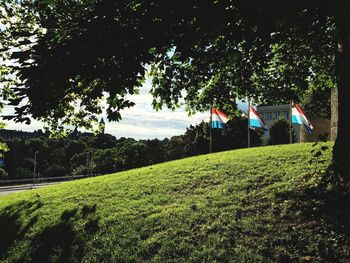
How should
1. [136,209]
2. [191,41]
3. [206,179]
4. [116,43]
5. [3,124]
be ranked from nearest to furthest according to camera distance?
1. [191,41]
2. [116,43]
3. [136,209]
4. [206,179]
5. [3,124]

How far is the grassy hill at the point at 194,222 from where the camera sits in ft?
19.5

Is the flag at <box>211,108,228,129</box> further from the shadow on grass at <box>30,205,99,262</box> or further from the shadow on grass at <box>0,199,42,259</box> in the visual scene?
the shadow on grass at <box>30,205,99,262</box>

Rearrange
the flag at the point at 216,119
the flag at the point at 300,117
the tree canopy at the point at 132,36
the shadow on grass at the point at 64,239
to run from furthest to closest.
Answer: the flag at the point at 216,119, the flag at the point at 300,117, the shadow on grass at the point at 64,239, the tree canopy at the point at 132,36

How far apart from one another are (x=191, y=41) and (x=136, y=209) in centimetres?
622

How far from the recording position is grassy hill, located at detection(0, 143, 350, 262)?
233 inches

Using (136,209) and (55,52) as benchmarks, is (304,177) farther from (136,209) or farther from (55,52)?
(55,52)

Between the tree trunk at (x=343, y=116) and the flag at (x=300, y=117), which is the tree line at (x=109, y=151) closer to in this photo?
the flag at (x=300, y=117)

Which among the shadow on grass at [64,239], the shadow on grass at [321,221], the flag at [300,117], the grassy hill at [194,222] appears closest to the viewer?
the shadow on grass at [321,221]

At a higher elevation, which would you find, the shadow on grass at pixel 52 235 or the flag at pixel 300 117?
the flag at pixel 300 117

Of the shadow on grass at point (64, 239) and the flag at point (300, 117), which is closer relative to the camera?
the shadow on grass at point (64, 239)

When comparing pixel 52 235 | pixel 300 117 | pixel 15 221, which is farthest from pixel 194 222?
pixel 300 117

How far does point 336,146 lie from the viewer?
7.92 metres

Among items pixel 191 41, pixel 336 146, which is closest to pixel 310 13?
pixel 191 41

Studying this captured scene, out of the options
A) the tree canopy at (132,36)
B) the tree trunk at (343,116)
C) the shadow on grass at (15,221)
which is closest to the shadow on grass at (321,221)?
the tree trunk at (343,116)
